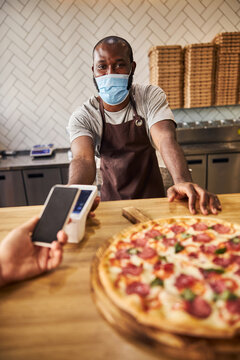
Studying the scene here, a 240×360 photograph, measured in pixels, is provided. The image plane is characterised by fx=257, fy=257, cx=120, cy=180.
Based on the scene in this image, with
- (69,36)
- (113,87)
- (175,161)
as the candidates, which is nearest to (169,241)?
(175,161)

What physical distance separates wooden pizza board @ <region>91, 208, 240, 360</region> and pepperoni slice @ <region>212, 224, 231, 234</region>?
0.48m

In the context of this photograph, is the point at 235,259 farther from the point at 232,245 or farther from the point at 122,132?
the point at 122,132

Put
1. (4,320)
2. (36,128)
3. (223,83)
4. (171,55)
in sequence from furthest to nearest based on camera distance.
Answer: (36,128) < (223,83) < (171,55) < (4,320)

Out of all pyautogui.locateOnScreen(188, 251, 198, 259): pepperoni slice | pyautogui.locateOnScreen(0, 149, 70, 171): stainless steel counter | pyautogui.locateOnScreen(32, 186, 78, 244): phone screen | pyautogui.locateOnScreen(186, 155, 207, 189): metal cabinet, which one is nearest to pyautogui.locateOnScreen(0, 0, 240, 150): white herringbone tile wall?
pyautogui.locateOnScreen(0, 149, 70, 171): stainless steel counter

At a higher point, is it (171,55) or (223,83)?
(171,55)

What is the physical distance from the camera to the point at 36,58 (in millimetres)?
3510

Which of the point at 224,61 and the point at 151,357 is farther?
the point at 224,61

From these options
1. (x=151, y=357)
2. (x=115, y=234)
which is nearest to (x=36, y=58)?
(x=115, y=234)

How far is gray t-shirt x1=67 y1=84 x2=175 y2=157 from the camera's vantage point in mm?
1848

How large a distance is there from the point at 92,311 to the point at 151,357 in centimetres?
21

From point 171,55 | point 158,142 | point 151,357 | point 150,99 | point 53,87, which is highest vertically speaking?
point 171,55

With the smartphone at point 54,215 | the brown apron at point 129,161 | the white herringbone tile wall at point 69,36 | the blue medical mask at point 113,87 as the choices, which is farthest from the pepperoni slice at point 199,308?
the white herringbone tile wall at point 69,36

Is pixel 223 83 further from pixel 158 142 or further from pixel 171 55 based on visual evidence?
pixel 158 142

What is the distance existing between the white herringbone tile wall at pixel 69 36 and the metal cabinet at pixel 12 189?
3.00ft
